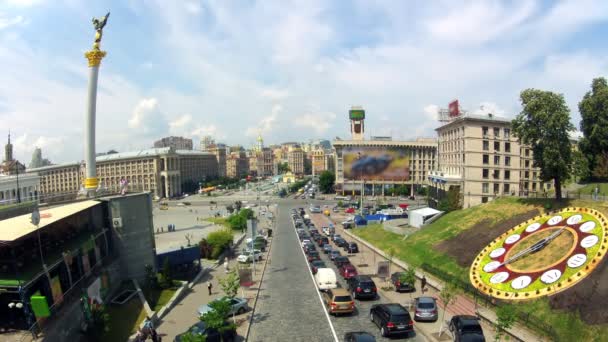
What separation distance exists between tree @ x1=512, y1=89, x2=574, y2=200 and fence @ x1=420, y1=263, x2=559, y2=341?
13.4 m

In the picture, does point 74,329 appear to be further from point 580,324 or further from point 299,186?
point 299,186

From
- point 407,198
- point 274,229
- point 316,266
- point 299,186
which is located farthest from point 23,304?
point 299,186

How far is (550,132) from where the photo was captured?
35.2m

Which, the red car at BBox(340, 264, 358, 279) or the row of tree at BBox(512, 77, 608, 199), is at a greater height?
the row of tree at BBox(512, 77, 608, 199)

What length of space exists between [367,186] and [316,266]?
11416 cm

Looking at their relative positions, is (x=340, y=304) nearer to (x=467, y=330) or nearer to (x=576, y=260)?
(x=467, y=330)

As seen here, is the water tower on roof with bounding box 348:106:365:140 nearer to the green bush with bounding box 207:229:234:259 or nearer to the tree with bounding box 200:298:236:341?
the green bush with bounding box 207:229:234:259

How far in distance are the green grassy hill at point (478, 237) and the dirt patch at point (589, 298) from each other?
1.20 ft

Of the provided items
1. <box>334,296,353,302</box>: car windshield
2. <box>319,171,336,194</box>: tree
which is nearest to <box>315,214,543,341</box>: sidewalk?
<box>334,296,353,302</box>: car windshield

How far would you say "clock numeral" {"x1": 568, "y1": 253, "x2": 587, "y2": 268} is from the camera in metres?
24.3

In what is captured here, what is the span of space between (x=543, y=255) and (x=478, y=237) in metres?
8.21

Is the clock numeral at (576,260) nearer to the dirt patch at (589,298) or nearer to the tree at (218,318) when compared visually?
the dirt patch at (589,298)

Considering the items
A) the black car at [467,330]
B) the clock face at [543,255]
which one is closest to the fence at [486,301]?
the clock face at [543,255]

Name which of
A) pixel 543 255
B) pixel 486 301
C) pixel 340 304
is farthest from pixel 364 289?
pixel 543 255
